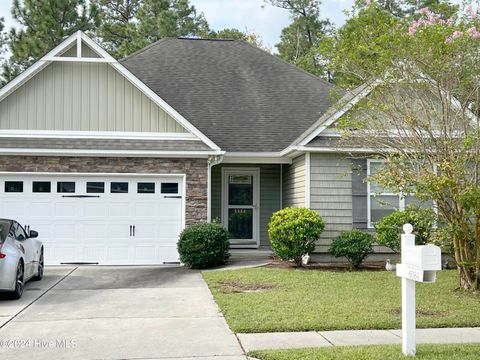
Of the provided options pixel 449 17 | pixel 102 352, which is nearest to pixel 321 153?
pixel 449 17

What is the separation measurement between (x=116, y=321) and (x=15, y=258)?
2676 millimetres

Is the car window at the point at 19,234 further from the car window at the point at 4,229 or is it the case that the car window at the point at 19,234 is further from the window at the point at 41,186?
the window at the point at 41,186

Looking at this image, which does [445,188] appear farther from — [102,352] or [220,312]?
[102,352]

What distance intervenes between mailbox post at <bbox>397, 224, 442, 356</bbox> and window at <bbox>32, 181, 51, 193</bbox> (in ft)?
33.9

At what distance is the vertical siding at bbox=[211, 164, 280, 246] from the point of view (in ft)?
53.6

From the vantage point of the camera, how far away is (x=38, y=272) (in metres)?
11.4

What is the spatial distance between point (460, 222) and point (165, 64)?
1236cm

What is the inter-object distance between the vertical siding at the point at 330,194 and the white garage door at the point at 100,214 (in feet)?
11.4

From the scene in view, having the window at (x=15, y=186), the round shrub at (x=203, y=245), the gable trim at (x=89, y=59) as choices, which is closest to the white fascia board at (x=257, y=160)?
the gable trim at (x=89, y=59)

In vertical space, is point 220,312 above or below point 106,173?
below

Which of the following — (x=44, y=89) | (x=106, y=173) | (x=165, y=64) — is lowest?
(x=106, y=173)

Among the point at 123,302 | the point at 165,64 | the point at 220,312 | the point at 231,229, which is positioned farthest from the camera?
the point at 165,64

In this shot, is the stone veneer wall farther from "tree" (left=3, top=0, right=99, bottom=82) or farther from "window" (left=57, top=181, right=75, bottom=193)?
"tree" (left=3, top=0, right=99, bottom=82)

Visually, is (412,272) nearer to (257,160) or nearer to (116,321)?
(116,321)
